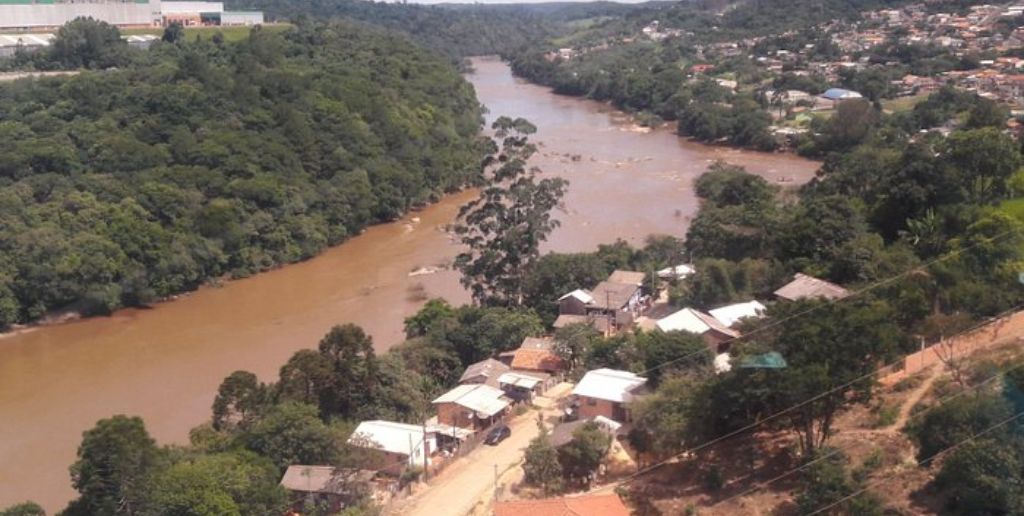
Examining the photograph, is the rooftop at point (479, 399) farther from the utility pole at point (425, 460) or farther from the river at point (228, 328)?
the river at point (228, 328)

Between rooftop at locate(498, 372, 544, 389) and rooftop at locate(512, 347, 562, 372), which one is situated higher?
rooftop at locate(498, 372, 544, 389)

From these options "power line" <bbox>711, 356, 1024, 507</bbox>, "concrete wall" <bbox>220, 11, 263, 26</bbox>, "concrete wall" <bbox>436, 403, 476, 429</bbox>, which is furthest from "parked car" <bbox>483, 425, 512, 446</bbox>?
"concrete wall" <bbox>220, 11, 263, 26</bbox>

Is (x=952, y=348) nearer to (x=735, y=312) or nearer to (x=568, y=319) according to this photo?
(x=735, y=312)

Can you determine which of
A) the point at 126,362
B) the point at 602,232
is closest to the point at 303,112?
the point at 602,232

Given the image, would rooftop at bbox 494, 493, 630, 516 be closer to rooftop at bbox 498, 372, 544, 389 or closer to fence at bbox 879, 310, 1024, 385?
fence at bbox 879, 310, 1024, 385

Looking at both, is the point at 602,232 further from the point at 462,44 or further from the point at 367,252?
the point at 462,44

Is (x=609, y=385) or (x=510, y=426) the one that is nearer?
(x=609, y=385)

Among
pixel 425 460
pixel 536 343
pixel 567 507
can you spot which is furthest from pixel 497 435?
pixel 567 507
